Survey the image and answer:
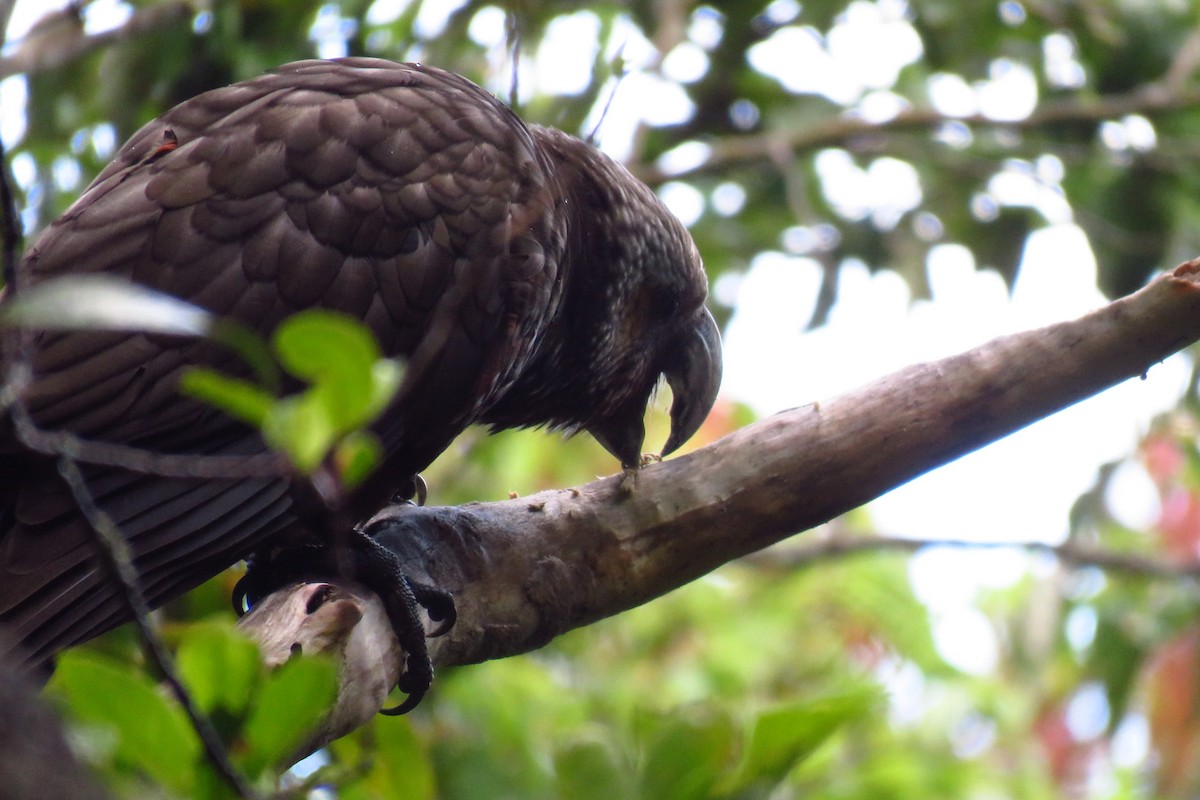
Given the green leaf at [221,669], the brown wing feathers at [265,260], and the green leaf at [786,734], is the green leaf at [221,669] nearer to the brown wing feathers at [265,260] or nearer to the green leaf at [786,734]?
the brown wing feathers at [265,260]

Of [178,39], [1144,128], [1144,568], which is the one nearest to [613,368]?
[178,39]

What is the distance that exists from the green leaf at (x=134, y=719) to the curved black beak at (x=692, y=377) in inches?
72.8

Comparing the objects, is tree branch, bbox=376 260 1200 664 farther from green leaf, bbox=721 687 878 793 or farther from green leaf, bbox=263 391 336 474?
green leaf, bbox=263 391 336 474

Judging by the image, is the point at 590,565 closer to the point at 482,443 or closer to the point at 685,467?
the point at 685,467

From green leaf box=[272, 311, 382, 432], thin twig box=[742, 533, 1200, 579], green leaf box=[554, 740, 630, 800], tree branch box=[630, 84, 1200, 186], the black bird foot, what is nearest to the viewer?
green leaf box=[272, 311, 382, 432]

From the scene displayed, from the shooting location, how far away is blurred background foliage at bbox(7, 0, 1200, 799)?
307 cm

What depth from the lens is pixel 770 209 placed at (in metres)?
4.36

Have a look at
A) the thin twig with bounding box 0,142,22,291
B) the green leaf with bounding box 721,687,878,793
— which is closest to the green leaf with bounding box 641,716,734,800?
the green leaf with bounding box 721,687,878,793

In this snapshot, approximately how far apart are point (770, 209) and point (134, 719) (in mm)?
3551

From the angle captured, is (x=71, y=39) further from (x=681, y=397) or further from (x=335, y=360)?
(x=335, y=360)

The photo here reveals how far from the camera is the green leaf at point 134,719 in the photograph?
108cm

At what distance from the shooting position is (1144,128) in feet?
13.5

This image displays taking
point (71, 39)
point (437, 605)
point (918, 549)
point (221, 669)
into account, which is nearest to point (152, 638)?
point (221, 669)

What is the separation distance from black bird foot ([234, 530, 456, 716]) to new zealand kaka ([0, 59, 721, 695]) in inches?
2.7
